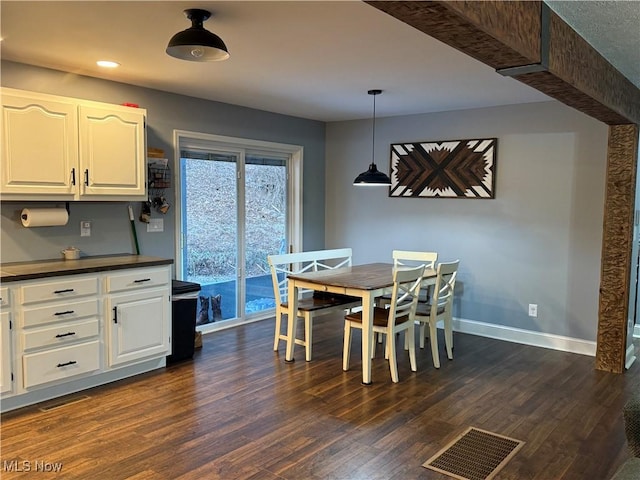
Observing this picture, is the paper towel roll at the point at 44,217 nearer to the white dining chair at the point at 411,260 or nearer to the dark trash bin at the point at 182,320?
the dark trash bin at the point at 182,320

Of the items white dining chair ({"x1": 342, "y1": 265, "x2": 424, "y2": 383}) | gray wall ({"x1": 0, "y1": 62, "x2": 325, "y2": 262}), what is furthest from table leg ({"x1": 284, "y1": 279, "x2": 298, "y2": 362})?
gray wall ({"x1": 0, "y1": 62, "x2": 325, "y2": 262})

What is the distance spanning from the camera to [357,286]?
3939 mm

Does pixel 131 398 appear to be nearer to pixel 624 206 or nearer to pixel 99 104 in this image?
pixel 99 104

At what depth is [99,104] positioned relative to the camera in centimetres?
388

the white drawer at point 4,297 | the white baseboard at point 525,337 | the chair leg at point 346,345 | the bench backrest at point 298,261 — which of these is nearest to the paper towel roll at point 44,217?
the white drawer at point 4,297

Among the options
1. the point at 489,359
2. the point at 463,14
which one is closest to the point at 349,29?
the point at 463,14

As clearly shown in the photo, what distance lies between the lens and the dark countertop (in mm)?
3293

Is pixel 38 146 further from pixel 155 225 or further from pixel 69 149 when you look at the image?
pixel 155 225

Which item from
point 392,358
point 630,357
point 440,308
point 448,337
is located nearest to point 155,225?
point 392,358

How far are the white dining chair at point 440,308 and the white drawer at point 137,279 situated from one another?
2163mm

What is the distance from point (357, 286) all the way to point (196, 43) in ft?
7.10

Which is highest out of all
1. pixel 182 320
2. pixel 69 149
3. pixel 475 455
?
pixel 69 149

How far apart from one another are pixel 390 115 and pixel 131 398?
13.3 feet

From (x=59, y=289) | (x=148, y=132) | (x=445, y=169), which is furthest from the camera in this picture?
(x=445, y=169)
